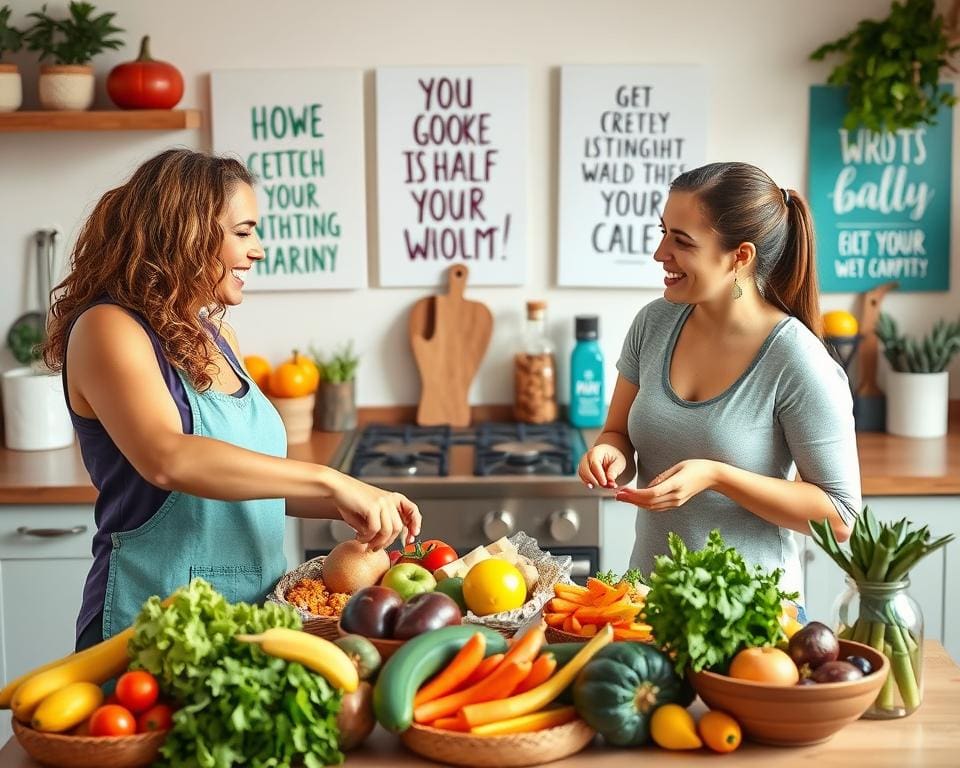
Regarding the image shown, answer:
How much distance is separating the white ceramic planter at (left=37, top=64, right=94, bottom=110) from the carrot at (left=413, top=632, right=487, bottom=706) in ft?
7.57

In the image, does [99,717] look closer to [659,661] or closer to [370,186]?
[659,661]

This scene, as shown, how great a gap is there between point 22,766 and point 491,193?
7.46 feet

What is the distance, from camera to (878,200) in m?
3.41

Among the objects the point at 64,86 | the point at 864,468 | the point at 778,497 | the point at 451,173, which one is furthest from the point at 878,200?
the point at 64,86

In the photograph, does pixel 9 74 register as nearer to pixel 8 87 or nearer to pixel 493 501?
pixel 8 87

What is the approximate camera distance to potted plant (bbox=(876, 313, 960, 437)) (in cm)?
331

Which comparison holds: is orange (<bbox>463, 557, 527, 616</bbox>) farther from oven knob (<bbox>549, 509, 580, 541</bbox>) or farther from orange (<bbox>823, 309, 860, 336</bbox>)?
orange (<bbox>823, 309, 860, 336</bbox>)

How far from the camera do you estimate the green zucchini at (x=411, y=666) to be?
142 cm

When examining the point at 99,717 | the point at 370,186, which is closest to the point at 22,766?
the point at 99,717

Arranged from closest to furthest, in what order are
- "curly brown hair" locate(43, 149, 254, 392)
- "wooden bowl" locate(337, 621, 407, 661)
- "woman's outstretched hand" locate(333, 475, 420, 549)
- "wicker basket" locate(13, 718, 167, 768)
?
"wicker basket" locate(13, 718, 167, 768) → "wooden bowl" locate(337, 621, 407, 661) → "woman's outstretched hand" locate(333, 475, 420, 549) → "curly brown hair" locate(43, 149, 254, 392)

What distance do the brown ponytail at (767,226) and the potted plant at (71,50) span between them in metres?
1.82

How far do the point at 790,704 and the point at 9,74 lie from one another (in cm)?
268

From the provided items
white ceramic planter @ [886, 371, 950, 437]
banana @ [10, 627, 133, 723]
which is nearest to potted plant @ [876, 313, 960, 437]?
white ceramic planter @ [886, 371, 950, 437]

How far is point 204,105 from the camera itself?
340 centimetres
